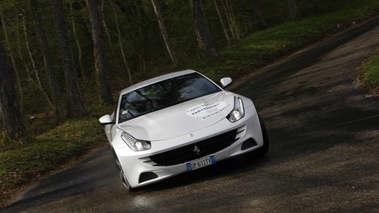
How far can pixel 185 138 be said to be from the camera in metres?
6.66

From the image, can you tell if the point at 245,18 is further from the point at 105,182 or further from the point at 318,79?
the point at 105,182

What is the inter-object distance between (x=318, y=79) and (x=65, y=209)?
8.89m

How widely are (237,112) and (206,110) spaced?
44 cm

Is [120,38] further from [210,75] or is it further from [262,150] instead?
[262,150]

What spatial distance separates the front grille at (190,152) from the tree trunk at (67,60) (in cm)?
1396

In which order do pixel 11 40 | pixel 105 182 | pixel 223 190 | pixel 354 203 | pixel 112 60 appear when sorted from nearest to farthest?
pixel 354 203, pixel 223 190, pixel 105 182, pixel 11 40, pixel 112 60

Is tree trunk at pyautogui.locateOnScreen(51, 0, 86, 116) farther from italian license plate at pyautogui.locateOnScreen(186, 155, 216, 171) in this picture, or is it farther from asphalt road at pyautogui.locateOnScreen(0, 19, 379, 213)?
italian license plate at pyautogui.locateOnScreen(186, 155, 216, 171)

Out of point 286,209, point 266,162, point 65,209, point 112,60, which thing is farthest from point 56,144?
point 112,60

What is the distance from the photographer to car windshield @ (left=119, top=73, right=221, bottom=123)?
7965mm

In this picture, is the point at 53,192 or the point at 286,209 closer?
the point at 286,209

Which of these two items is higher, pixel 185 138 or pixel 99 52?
pixel 99 52

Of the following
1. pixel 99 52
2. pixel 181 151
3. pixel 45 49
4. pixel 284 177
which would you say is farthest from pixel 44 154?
pixel 45 49

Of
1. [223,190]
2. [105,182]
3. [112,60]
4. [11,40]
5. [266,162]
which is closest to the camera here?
[223,190]

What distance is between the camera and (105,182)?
29.3 ft
